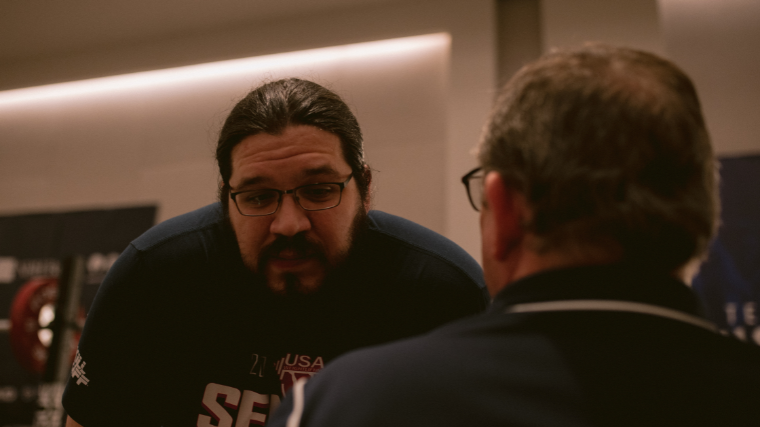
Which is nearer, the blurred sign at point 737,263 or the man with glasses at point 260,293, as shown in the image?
the man with glasses at point 260,293

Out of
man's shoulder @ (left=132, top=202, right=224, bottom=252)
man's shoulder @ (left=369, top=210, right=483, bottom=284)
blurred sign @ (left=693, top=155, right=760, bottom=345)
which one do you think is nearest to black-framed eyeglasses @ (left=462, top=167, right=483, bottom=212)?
man's shoulder @ (left=369, top=210, right=483, bottom=284)

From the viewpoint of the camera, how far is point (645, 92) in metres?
0.53

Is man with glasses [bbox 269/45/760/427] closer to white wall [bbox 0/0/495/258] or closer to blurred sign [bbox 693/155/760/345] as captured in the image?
white wall [bbox 0/0/495/258]

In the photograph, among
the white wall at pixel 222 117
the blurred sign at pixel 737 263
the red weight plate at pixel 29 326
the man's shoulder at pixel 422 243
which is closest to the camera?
the man's shoulder at pixel 422 243

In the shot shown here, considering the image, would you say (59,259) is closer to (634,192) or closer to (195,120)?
(195,120)

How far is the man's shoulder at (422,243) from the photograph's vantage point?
47.8 inches

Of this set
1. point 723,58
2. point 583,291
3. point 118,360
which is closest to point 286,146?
point 118,360

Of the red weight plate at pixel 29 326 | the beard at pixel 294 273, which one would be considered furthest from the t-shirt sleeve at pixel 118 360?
the red weight plate at pixel 29 326

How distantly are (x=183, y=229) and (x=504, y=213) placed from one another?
890 millimetres

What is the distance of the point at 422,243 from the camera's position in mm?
1241

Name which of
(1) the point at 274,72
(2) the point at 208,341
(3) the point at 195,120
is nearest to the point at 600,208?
(2) the point at 208,341

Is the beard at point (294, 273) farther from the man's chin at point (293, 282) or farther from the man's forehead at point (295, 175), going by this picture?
the man's forehead at point (295, 175)

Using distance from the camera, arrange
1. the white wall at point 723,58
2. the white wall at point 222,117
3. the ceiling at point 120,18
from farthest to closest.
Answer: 1. the ceiling at point 120,18
2. the white wall at point 222,117
3. the white wall at point 723,58

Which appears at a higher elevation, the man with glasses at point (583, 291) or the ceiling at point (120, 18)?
the ceiling at point (120, 18)
